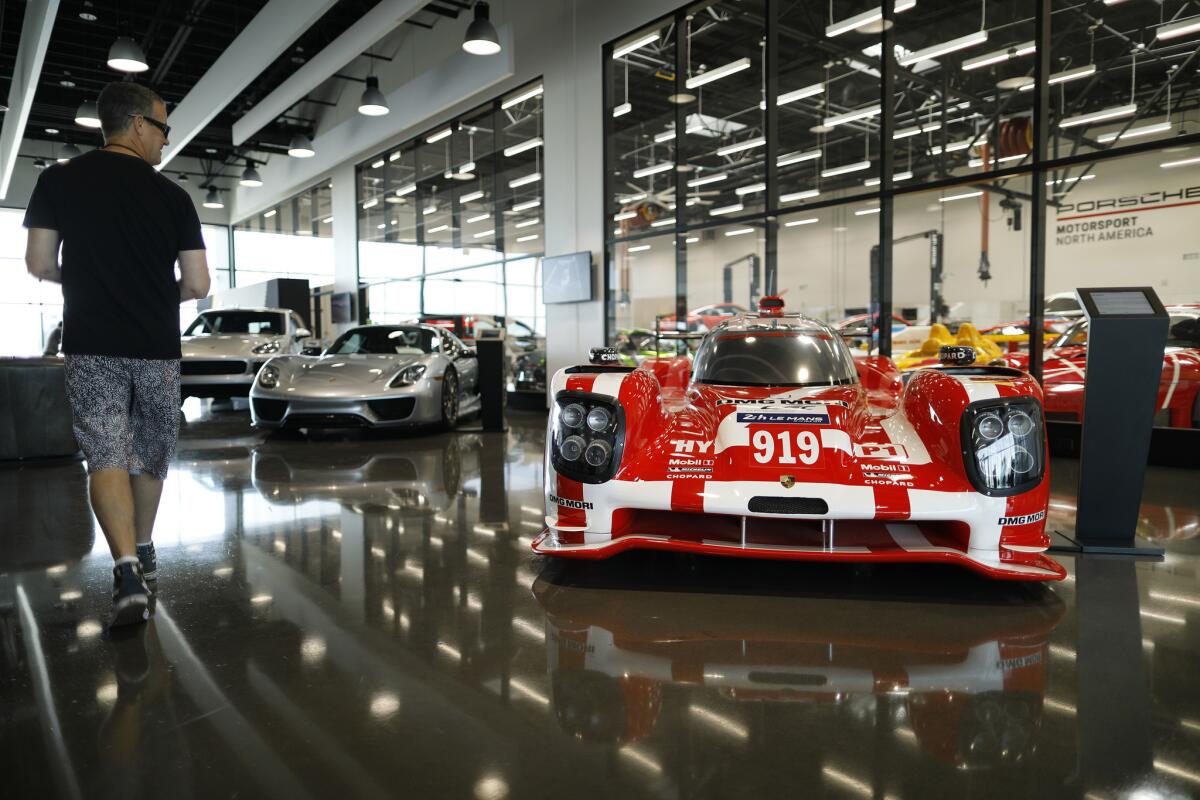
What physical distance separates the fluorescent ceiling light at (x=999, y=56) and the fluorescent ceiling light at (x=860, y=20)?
101 inches

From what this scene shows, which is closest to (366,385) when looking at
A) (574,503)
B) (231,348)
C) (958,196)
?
(231,348)

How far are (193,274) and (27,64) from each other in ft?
31.0

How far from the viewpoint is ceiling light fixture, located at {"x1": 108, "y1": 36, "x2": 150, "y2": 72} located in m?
7.39

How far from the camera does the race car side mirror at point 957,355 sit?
296cm

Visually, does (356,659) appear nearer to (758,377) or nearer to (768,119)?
(758,377)

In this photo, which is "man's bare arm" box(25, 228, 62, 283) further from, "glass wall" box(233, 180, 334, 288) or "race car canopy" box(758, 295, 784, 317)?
"glass wall" box(233, 180, 334, 288)

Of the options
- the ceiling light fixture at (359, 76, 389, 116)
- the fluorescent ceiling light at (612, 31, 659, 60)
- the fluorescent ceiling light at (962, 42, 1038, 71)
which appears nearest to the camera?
the fluorescent ceiling light at (612, 31, 659, 60)

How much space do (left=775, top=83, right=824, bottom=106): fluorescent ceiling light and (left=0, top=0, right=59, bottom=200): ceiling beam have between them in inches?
322

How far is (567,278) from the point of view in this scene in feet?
27.8

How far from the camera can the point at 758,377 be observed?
3.18 m

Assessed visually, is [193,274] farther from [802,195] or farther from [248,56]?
[802,195]

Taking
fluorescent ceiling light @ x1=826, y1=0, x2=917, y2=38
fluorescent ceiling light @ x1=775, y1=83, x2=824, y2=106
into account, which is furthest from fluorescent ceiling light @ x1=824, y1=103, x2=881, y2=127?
fluorescent ceiling light @ x1=826, y1=0, x2=917, y2=38

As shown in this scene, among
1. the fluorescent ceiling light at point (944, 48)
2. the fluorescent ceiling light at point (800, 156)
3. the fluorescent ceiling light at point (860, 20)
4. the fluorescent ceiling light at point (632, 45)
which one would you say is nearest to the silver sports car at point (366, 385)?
the fluorescent ceiling light at point (632, 45)

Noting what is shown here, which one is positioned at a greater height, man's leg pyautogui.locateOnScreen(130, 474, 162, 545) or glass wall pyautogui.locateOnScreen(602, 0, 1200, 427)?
glass wall pyautogui.locateOnScreen(602, 0, 1200, 427)
